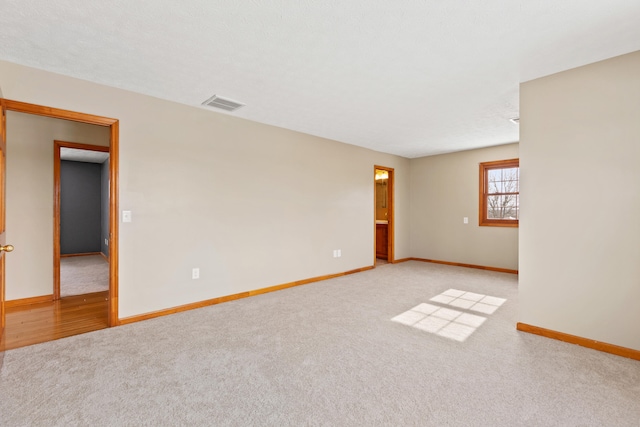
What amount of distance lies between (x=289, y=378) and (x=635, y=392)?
88.9 inches

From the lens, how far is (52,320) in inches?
127

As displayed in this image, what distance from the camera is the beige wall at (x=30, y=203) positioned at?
3.76 metres

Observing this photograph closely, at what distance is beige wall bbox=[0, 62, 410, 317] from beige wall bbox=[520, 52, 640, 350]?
115 inches

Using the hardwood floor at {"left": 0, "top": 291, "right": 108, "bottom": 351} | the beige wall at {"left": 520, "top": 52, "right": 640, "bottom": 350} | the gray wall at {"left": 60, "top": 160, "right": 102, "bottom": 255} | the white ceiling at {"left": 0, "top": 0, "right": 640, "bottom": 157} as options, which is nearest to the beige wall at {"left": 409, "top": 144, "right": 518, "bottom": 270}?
the white ceiling at {"left": 0, "top": 0, "right": 640, "bottom": 157}

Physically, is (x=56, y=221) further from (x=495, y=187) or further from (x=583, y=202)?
(x=495, y=187)

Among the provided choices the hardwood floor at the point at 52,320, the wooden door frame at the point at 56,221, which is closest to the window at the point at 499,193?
the hardwood floor at the point at 52,320

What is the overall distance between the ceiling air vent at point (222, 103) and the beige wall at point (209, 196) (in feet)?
0.78

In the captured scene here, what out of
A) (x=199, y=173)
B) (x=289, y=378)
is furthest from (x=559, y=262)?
(x=199, y=173)

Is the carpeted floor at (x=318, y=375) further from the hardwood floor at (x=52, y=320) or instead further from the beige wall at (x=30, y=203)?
the beige wall at (x=30, y=203)

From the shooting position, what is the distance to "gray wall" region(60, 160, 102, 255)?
307 inches

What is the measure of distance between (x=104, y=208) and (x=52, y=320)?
225 inches

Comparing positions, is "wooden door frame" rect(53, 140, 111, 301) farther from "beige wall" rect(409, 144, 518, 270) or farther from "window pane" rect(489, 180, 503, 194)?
"window pane" rect(489, 180, 503, 194)

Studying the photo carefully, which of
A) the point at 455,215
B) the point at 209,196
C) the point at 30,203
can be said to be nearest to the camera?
the point at 209,196

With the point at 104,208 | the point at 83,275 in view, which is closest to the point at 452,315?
the point at 83,275
